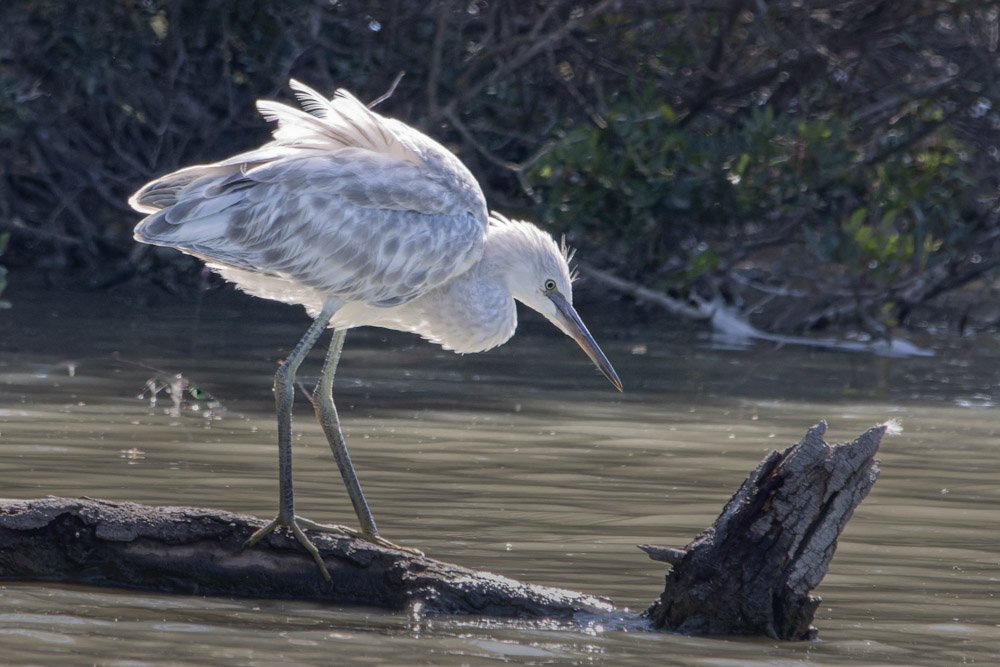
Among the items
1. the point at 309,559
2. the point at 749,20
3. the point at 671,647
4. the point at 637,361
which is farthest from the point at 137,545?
the point at 749,20

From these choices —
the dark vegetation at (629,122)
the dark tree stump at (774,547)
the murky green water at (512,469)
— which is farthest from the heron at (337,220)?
the dark vegetation at (629,122)

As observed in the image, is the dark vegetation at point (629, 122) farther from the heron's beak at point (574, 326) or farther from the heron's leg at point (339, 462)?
the heron's leg at point (339, 462)

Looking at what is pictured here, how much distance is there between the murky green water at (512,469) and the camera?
4.02 meters

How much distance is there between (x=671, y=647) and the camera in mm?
4004

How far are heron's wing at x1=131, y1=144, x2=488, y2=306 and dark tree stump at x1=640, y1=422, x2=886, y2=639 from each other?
198 centimetres

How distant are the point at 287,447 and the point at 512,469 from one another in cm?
186

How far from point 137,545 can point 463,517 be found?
163cm

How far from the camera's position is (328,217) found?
568cm

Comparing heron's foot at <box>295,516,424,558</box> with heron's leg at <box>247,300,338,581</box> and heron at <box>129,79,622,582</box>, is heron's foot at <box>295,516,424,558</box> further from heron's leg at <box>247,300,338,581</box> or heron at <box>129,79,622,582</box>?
heron at <box>129,79,622,582</box>

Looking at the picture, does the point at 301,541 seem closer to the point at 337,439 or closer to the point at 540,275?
the point at 337,439

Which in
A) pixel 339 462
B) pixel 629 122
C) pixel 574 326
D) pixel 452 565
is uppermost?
pixel 629 122

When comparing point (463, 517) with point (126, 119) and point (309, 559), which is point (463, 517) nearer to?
point (309, 559)

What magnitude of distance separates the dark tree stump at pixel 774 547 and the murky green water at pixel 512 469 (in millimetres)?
101

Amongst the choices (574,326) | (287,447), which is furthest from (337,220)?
(574,326)
